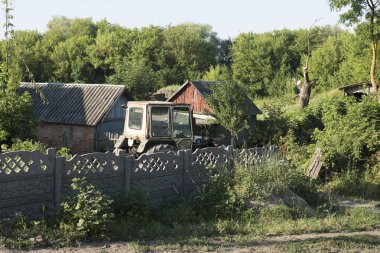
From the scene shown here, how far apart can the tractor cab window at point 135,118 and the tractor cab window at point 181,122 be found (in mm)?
1043

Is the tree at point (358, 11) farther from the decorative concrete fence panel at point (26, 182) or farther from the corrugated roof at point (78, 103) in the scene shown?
the decorative concrete fence panel at point (26, 182)

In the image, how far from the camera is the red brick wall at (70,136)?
26469 millimetres

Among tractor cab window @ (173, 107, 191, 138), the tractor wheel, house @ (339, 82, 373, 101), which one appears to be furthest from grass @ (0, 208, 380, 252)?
house @ (339, 82, 373, 101)

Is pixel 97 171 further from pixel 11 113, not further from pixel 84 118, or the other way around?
pixel 84 118

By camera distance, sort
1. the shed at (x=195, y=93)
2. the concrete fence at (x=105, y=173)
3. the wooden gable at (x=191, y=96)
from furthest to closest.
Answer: the wooden gable at (x=191, y=96) → the shed at (x=195, y=93) → the concrete fence at (x=105, y=173)

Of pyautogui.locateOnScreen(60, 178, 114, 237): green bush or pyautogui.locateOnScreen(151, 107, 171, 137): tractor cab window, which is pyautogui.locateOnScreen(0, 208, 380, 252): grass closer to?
pyautogui.locateOnScreen(60, 178, 114, 237): green bush

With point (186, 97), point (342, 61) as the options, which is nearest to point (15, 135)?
point (186, 97)

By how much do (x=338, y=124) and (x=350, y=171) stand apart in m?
2.34

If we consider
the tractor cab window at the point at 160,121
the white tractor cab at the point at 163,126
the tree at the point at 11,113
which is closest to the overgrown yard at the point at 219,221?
the white tractor cab at the point at 163,126

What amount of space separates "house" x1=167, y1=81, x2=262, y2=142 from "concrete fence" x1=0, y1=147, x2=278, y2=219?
14.7 metres

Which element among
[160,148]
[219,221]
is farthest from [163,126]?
[219,221]

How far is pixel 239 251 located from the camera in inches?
319

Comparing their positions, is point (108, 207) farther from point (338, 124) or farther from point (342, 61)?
point (342, 61)

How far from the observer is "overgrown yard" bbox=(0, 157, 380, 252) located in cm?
825
